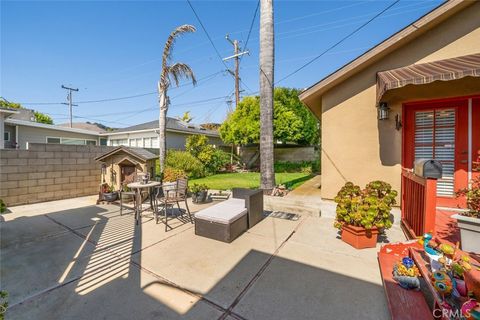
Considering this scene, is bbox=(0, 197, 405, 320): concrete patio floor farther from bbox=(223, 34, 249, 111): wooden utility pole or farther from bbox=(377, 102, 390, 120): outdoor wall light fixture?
bbox=(223, 34, 249, 111): wooden utility pole

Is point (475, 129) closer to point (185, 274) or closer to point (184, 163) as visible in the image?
point (185, 274)

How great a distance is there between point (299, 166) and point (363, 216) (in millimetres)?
13582

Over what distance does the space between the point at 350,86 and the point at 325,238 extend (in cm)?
389

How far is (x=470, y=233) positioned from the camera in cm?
272

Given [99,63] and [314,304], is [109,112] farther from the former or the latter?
[314,304]

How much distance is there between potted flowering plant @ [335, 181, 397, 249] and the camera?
3719 millimetres

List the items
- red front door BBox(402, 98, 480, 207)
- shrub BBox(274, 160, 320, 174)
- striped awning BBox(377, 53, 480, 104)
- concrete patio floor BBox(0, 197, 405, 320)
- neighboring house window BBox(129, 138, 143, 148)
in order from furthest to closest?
neighboring house window BBox(129, 138, 143, 148) < shrub BBox(274, 160, 320, 174) < red front door BBox(402, 98, 480, 207) < striped awning BBox(377, 53, 480, 104) < concrete patio floor BBox(0, 197, 405, 320)

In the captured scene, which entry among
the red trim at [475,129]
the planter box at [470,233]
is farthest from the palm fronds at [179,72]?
the planter box at [470,233]

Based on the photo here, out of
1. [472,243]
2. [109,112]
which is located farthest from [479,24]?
[109,112]

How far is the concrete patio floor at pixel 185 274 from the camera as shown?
2.33 metres

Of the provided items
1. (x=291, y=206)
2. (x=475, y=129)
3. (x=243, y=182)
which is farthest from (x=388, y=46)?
(x=243, y=182)

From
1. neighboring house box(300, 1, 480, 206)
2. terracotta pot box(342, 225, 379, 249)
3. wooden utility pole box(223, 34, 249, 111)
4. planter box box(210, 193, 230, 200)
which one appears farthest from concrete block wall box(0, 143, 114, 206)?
wooden utility pole box(223, 34, 249, 111)

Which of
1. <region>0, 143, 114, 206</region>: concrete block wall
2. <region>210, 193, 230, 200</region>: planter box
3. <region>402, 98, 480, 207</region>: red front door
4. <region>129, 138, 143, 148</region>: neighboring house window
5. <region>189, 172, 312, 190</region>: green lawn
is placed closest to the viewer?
<region>402, 98, 480, 207</region>: red front door

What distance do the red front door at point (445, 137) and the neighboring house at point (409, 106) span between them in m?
0.01
